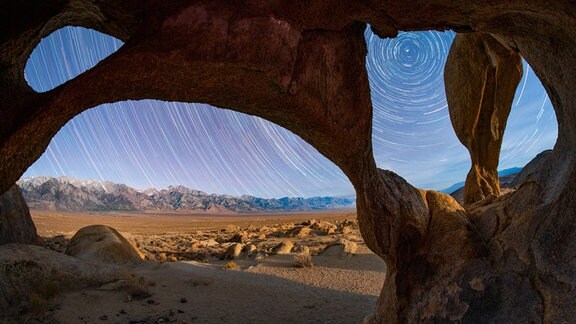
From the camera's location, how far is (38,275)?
6375 millimetres

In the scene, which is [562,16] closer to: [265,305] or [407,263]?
A: [407,263]

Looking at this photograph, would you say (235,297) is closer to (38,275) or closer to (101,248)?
(38,275)

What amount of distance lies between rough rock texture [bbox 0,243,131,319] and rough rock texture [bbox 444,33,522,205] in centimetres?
1035

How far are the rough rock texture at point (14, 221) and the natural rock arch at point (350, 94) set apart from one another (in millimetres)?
6737

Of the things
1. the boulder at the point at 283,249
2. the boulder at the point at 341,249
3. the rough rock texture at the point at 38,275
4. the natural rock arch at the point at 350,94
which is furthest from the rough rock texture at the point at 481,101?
the rough rock texture at the point at 38,275

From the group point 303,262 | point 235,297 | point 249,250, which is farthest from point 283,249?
point 235,297

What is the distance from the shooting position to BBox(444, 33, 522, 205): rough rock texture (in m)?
11.0

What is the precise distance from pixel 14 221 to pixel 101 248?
2229 mm

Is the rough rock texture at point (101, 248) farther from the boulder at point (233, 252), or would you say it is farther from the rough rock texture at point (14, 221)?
the boulder at point (233, 252)

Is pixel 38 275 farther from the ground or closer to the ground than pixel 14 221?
closer to the ground

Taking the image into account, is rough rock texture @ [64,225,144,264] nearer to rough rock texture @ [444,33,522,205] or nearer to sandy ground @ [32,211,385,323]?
sandy ground @ [32,211,385,323]

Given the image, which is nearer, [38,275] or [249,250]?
[38,275]

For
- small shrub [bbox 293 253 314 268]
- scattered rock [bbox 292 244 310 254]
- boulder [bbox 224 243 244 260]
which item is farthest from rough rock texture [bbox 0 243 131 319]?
scattered rock [bbox 292 244 310 254]

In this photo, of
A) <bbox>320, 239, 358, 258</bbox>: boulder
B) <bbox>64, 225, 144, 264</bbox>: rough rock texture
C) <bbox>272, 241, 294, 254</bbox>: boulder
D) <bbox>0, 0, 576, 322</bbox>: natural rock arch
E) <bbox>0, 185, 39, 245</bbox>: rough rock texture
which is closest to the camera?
<bbox>0, 0, 576, 322</bbox>: natural rock arch
